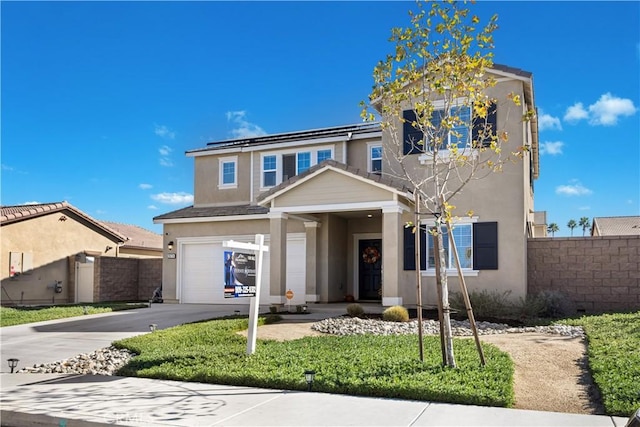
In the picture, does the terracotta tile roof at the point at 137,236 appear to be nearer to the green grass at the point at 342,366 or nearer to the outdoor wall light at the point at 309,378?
the green grass at the point at 342,366

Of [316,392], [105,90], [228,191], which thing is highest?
[105,90]

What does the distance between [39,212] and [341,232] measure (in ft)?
42.0

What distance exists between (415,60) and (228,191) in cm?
1403

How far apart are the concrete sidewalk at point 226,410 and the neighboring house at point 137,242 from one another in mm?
21833

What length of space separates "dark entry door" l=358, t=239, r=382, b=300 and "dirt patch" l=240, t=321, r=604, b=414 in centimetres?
811

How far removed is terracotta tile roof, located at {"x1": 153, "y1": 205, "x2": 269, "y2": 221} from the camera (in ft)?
67.9

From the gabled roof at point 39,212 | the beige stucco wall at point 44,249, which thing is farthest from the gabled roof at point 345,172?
the beige stucco wall at point 44,249

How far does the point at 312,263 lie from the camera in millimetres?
19312

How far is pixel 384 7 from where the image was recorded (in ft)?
42.3

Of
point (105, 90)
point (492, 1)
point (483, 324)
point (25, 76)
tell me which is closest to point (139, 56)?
point (105, 90)

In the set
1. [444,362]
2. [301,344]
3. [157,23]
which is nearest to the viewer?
[444,362]

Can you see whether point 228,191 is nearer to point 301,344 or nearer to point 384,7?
point 384,7

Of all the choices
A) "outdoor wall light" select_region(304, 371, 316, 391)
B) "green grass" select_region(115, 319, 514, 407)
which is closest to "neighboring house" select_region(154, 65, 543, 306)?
"green grass" select_region(115, 319, 514, 407)

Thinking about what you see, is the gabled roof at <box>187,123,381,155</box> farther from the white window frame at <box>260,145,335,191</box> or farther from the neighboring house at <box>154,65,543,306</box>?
the white window frame at <box>260,145,335,191</box>
